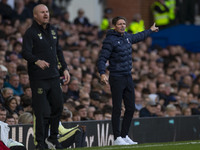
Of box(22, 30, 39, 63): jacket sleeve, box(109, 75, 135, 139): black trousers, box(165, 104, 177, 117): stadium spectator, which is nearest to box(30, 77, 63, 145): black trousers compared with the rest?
box(22, 30, 39, 63): jacket sleeve

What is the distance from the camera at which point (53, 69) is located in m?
9.32

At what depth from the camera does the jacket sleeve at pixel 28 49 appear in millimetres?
9039

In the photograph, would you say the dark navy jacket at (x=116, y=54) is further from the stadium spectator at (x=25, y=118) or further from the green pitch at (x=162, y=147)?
the stadium spectator at (x=25, y=118)

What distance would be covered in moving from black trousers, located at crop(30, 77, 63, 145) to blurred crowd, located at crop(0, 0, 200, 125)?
1760 millimetres

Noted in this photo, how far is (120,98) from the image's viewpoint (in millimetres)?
10328

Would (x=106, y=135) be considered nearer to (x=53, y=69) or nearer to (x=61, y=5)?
(x=53, y=69)

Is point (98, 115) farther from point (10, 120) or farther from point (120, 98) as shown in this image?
point (120, 98)

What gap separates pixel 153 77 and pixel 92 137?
242 inches

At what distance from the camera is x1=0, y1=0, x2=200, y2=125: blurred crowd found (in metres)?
13.0

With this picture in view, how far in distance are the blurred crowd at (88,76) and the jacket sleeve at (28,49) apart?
2092 millimetres

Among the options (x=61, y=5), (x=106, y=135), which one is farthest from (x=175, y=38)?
(x=106, y=135)

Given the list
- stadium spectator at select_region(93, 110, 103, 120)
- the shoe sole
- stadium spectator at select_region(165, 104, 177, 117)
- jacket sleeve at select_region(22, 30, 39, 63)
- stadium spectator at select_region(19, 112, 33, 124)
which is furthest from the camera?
stadium spectator at select_region(165, 104, 177, 117)

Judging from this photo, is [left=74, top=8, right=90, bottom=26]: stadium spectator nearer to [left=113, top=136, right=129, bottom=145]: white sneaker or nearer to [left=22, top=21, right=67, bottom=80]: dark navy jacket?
[left=113, top=136, right=129, bottom=145]: white sneaker

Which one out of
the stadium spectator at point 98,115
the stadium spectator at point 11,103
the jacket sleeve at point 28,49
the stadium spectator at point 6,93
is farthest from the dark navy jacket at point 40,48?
the stadium spectator at point 98,115
